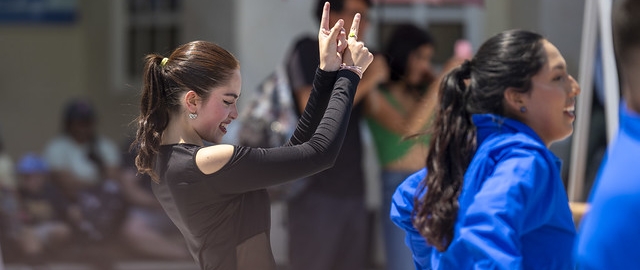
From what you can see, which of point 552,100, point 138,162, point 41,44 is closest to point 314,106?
point 138,162

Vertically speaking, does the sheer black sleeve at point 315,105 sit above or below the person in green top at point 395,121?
above

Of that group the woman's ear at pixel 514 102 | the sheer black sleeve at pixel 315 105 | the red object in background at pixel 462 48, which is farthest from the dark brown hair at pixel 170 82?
the red object in background at pixel 462 48

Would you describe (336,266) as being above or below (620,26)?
below

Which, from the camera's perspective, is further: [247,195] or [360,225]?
[360,225]

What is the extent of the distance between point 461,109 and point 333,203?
200 centimetres

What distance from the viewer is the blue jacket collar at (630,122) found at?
1.73 metres

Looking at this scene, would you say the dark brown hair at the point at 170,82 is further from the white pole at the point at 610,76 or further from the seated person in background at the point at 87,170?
the seated person in background at the point at 87,170

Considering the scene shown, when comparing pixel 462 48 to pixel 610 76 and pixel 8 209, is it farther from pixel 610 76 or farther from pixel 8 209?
pixel 8 209

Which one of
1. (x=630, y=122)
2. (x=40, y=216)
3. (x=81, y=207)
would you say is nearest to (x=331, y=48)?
(x=630, y=122)

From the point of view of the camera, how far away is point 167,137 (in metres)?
2.54

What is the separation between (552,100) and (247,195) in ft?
2.65

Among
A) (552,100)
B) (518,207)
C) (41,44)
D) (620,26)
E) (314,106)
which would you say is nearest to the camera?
(620,26)

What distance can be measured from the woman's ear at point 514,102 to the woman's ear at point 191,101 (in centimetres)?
77

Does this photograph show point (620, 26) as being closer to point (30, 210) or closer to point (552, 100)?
point (552, 100)
